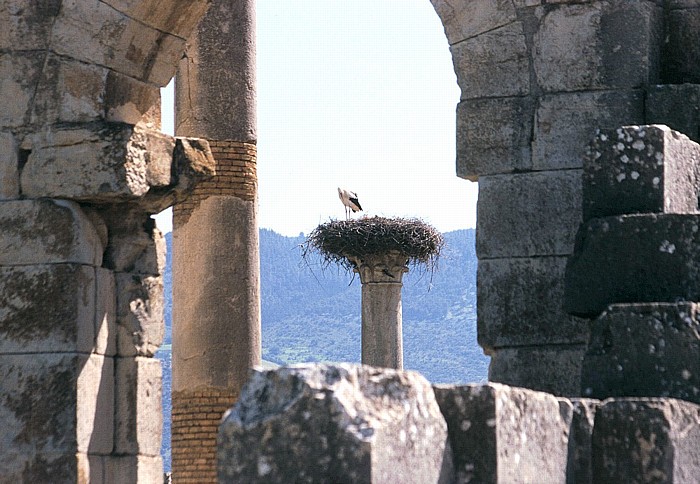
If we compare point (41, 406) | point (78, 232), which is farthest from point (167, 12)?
point (41, 406)

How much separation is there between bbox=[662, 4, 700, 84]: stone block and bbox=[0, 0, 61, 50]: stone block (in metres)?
3.26

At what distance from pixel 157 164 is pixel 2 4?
3.83 feet

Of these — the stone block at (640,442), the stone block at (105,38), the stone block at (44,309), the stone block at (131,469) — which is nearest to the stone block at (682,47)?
the stone block at (105,38)

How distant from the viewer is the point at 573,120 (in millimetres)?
8555

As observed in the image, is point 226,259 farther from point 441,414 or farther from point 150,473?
point 441,414

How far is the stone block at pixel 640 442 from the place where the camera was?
471 cm

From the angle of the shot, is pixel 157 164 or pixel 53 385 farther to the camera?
pixel 157 164

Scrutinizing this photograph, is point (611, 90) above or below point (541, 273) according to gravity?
above

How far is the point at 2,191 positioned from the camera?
8.42 metres

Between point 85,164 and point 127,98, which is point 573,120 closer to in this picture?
point 127,98

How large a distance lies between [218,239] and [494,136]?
7.13m

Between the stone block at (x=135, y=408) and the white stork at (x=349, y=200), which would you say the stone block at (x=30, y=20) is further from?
the white stork at (x=349, y=200)

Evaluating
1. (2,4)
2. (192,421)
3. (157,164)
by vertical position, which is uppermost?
(2,4)

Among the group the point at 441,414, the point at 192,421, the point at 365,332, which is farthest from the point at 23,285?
the point at 365,332
